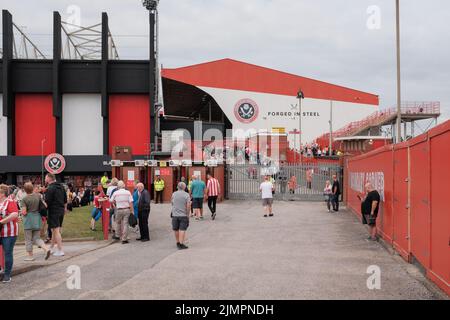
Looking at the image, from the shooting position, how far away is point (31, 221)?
1072 centimetres

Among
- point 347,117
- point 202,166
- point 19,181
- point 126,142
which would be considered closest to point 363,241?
point 202,166

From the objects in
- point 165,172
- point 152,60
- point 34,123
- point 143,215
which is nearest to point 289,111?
point 152,60

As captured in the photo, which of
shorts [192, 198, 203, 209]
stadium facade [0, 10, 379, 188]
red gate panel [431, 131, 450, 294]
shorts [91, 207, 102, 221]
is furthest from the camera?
stadium facade [0, 10, 379, 188]

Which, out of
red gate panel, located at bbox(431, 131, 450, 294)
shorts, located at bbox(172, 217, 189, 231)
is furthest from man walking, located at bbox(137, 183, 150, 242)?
red gate panel, located at bbox(431, 131, 450, 294)

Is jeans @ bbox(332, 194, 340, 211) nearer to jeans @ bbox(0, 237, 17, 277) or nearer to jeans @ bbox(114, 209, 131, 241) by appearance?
Result: jeans @ bbox(114, 209, 131, 241)

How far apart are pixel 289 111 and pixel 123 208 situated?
44353 mm

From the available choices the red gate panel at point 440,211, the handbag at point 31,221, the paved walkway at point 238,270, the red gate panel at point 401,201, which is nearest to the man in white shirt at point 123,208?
the paved walkway at point 238,270

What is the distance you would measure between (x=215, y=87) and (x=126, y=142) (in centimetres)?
1725

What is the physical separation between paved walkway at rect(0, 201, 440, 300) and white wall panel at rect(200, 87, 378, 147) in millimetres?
39818

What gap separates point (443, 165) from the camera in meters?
7.10

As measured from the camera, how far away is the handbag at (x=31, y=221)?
10680mm

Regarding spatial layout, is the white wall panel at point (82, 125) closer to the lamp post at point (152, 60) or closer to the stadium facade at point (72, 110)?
the stadium facade at point (72, 110)

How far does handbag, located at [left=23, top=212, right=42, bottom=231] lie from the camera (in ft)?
35.0
